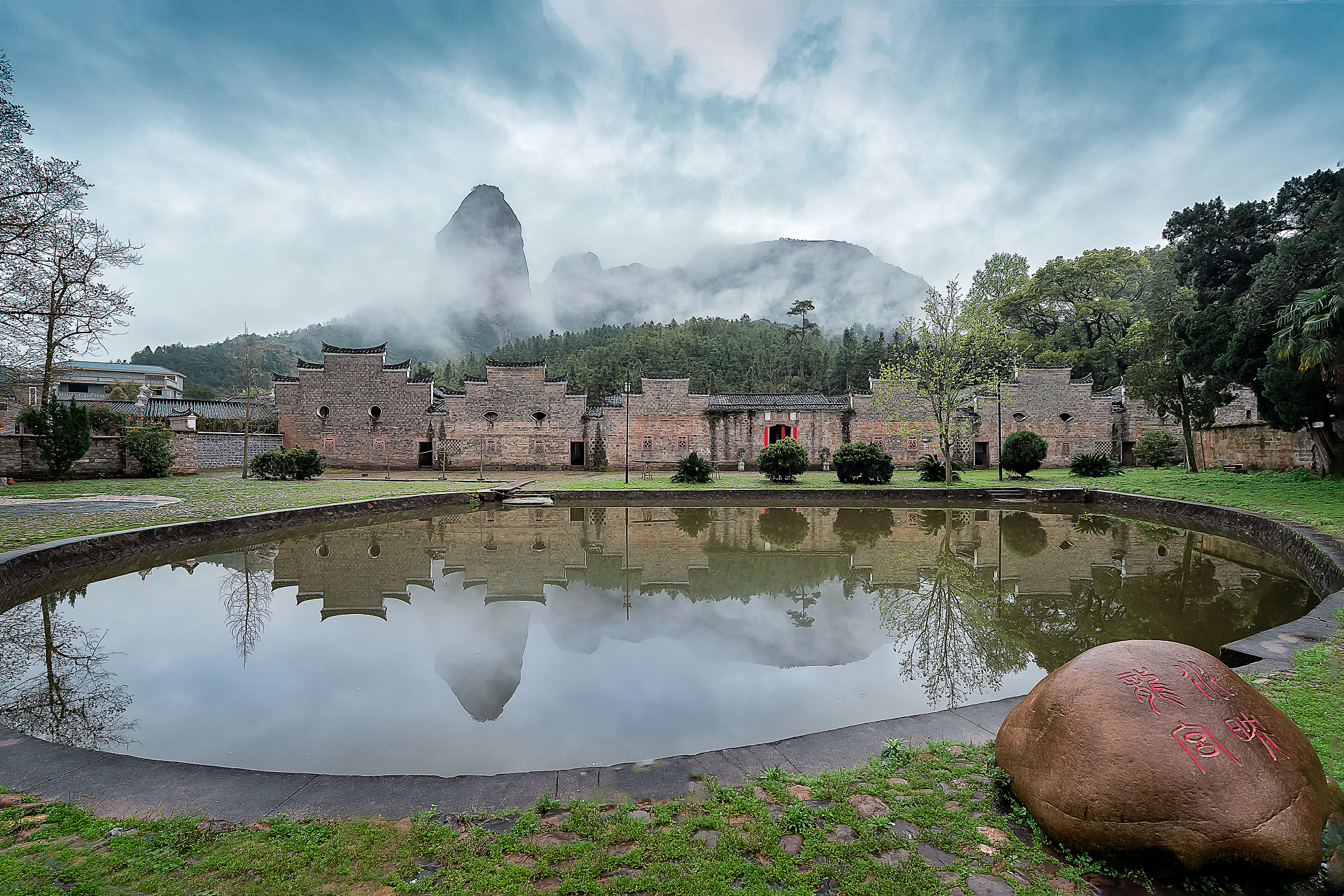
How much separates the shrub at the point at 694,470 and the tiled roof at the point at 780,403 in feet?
25.7

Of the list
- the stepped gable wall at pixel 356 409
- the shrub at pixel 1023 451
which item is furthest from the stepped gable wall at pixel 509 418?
the shrub at pixel 1023 451

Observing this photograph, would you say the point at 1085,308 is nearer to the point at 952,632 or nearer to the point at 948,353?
the point at 948,353

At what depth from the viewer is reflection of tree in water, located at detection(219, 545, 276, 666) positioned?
5859 millimetres

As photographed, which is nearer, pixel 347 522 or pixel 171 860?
pixel 171 860

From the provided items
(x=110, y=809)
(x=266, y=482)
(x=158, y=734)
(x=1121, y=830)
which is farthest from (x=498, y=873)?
(x=266, y=482)

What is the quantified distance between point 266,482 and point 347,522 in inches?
321

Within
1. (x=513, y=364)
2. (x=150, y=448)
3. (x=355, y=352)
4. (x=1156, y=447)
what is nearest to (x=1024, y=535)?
(x=1156, y=447)

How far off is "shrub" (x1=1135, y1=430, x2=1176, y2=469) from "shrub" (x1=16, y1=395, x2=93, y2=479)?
39.6 metres

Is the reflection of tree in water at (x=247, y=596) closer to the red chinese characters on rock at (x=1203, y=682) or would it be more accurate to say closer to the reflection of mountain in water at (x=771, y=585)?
the reflection of mountain in water at (x=771, y=585)

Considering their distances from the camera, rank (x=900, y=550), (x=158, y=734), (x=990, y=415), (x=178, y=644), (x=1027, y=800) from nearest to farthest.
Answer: (x=1027, y=800) → (x=158, y=734) → (x=178, y=644) → (x=900, y=550) → (x=990, y=415)

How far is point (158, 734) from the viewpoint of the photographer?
386 cm

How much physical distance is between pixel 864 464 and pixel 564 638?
15.7 m

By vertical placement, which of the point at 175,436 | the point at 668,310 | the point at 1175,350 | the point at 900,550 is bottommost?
the point at 900,550

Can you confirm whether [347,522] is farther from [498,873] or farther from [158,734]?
[498,873]
